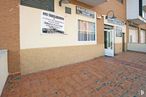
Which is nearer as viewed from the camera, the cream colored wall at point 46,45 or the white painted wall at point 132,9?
the cream colored wall at point 46,45

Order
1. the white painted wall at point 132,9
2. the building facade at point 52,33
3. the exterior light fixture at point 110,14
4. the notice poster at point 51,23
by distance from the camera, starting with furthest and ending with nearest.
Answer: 1. the white painted wall at point 132,9
2. the exterior light fixture at point 110,14
3. the notice poster at point 51,23
4. the building facade at point 52,33

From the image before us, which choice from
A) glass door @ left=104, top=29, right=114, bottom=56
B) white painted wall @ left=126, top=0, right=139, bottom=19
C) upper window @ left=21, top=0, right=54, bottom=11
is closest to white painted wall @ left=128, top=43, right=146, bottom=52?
white painted wall @ left=126, top=0, right=139, bottom=19

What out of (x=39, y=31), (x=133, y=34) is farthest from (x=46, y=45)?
(x=133, y=34)

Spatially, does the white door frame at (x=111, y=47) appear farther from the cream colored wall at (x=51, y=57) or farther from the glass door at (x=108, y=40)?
the cream colored wall at (x=51, y=57)

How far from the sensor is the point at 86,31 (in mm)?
11273

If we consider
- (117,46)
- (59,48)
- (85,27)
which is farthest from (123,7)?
(59,48)

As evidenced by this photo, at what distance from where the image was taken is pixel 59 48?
873cm

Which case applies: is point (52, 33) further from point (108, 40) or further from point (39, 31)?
point (108, 40)

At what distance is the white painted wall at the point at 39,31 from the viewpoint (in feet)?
22.8

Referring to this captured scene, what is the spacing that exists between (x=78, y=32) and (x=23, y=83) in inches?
222

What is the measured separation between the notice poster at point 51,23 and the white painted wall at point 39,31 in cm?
20

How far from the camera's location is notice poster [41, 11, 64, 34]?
7.86 meters

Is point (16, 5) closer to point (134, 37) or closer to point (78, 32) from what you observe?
point (78, 32)

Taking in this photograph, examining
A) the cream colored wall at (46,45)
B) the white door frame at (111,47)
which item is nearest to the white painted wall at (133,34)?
the white door frame at (111,47)
